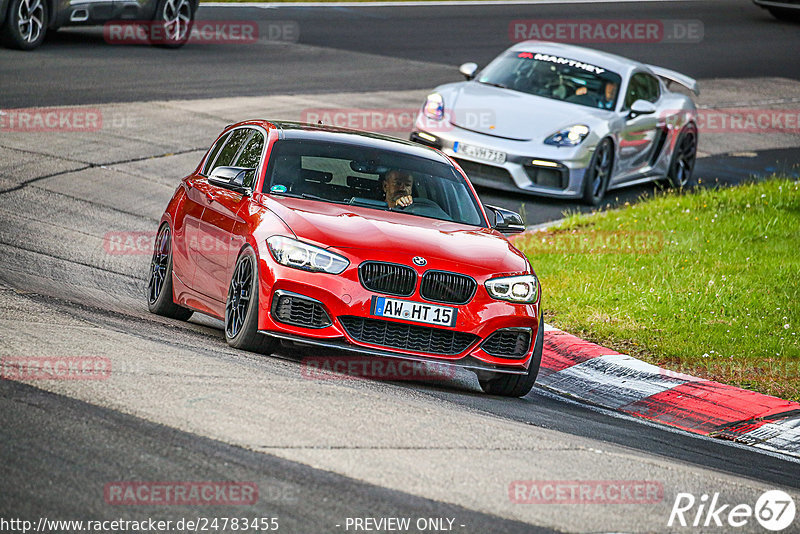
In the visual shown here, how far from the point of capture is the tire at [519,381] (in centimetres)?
820

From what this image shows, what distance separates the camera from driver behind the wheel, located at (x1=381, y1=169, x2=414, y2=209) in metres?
8.81

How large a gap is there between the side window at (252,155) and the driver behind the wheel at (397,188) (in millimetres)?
910

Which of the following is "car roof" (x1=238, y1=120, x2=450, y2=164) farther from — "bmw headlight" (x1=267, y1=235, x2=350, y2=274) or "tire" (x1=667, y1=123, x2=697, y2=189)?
"tire" (x1=667, y1=123, x2=697, y2=189)

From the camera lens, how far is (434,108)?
1566cm

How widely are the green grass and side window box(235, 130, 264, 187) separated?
302cm

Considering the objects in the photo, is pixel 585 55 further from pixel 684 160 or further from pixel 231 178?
pixel 231 178

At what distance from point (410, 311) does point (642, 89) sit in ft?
33.8

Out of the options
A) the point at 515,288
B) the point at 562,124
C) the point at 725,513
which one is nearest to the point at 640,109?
the point at 562,124

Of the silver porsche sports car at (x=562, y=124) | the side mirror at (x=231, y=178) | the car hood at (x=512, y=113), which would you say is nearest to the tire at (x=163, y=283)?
the side mirror at (x=231, y=178)

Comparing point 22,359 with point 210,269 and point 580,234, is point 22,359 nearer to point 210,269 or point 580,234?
point 210,269

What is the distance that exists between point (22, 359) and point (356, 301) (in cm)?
208

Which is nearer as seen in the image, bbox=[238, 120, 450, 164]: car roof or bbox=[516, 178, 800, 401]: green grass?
bbox=[238, 120, 450, 164]: car roof

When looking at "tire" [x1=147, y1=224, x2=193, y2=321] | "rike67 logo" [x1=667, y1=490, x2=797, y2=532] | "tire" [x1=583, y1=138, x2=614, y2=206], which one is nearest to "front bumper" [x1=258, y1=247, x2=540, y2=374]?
"tire" [x1=147, y1=224, x2=193, y2=321]

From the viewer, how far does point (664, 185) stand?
17.9 meters
